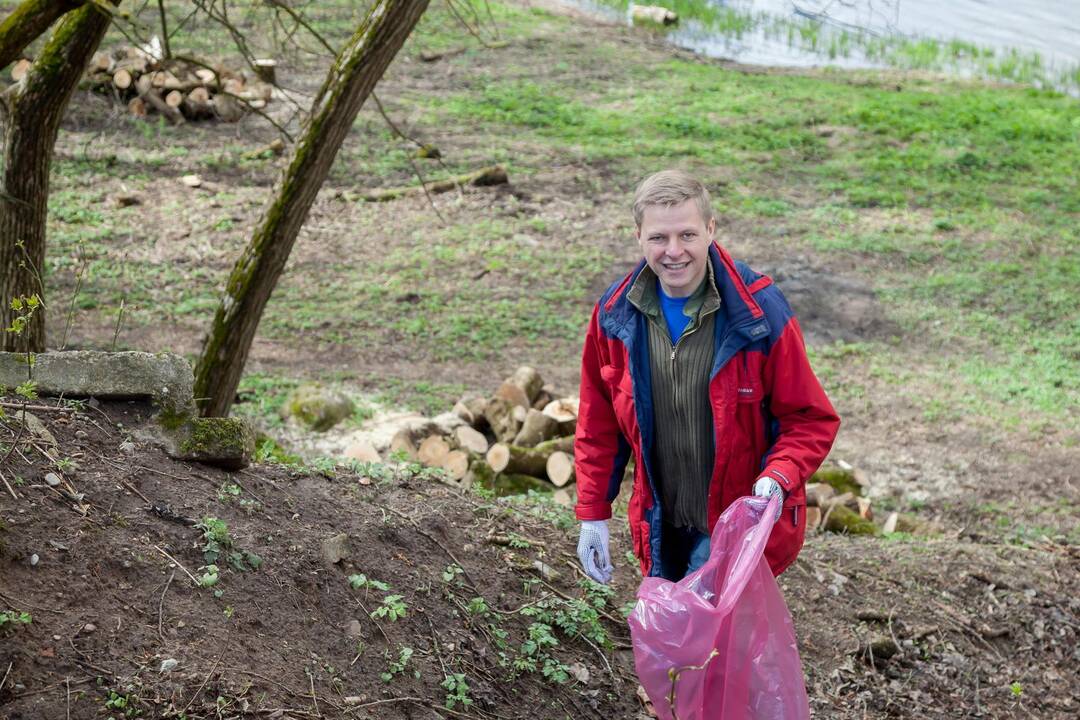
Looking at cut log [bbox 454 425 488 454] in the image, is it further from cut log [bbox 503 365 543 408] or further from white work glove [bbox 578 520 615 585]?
white work glove [bbox 578 520 615 585]

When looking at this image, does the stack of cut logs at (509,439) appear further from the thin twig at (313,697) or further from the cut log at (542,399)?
the thin twig at (313,697)

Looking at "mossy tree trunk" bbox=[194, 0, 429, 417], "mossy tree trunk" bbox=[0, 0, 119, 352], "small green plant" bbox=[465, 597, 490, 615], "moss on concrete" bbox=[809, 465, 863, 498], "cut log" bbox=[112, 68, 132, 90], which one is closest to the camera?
"small green plant" bbox=[465, 597, 490, 615]

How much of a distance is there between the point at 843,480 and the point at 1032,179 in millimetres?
7795

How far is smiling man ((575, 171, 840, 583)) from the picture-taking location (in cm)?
287

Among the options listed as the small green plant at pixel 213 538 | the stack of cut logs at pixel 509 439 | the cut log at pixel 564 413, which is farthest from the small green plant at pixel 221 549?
the cut log at pixel 564 413

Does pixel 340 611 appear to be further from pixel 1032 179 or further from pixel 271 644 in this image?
pixel 1032 179

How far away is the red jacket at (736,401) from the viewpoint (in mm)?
2869

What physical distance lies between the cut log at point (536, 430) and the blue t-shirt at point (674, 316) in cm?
342

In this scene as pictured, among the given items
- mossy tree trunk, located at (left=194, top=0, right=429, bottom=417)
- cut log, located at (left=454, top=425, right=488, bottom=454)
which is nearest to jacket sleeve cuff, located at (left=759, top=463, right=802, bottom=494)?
mossy tree trunk, located at (left=194, top=0, right=429, bottom=417)

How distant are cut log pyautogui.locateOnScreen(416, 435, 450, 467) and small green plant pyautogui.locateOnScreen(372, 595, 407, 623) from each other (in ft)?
8.56

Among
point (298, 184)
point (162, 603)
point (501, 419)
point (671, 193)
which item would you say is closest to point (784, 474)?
point (671, 193)

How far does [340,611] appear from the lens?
10.5 ft

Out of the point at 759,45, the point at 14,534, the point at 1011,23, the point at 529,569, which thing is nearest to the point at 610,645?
the point at 529,569

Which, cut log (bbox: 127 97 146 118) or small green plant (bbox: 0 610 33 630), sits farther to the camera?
cut log (bbox: 127 97 146 118)
